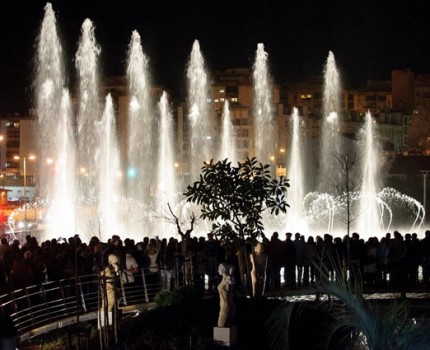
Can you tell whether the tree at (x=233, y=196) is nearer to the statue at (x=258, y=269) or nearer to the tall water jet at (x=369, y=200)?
the statue at (x=258, y=269)

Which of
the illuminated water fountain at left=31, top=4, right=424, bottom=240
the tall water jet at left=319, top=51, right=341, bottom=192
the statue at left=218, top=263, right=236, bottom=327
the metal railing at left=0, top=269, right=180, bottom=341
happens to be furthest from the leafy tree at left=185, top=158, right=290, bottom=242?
the tall water jet at left=319, top=51, right=341, bottom=192

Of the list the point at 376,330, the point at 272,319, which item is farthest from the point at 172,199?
the point at 376,330

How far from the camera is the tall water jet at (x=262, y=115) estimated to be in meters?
63.6

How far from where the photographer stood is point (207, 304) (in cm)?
1491

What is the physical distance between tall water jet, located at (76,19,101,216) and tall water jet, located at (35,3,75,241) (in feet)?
4.11

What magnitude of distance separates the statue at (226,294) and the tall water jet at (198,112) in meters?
42.3

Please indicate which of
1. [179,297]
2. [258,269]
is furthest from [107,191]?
[179,297]

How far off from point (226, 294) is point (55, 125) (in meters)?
36.0

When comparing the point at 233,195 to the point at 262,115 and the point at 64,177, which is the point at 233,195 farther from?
the point at 262,115

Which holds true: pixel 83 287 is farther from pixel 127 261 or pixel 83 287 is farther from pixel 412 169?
pixel 412 169

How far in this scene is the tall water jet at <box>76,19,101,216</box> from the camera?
4266cm

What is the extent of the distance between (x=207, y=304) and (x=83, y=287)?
317cm

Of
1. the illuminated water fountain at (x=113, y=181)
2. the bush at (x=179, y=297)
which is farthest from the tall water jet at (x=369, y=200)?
the bush at (x=179, y=297)

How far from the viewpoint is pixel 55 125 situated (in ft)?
153
